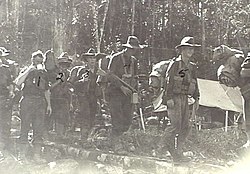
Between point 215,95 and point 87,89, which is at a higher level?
point 87,89

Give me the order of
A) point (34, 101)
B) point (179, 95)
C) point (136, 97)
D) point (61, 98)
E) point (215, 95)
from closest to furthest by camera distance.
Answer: point (179, 95)
point (136, 97)
point (34, 101)
point (61, 98)
point (215, 95)

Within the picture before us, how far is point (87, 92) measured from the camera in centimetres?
1098

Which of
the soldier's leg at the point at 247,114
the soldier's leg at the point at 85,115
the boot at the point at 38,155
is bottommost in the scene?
the boot at the point at 38,155

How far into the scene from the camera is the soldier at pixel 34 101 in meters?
10.1

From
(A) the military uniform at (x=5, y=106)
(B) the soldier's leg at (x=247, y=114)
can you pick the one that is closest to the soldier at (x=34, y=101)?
(A) the military uniform at (x=5, y=106)

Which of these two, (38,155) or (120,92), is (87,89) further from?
(38,155)

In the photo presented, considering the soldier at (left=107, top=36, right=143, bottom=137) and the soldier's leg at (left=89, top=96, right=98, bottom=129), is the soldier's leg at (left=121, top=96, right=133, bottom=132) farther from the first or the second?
the soldier's leg at (left=89, top=96, right=98, bottom=129)

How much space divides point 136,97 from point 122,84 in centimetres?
35

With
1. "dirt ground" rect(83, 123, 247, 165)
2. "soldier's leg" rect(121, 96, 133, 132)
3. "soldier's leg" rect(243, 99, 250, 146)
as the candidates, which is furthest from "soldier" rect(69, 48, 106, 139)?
"soldier's leg" rect(243, 99, 250, 146)

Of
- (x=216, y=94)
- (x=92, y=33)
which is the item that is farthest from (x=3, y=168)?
(x=92, y=33)

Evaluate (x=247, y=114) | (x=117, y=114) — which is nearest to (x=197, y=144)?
(x=117, y=114)

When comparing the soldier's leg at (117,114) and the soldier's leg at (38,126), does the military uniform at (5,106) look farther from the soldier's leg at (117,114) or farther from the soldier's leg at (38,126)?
the soldier's leg at (117,114)

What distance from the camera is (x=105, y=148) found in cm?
981

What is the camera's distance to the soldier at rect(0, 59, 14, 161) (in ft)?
34.4
